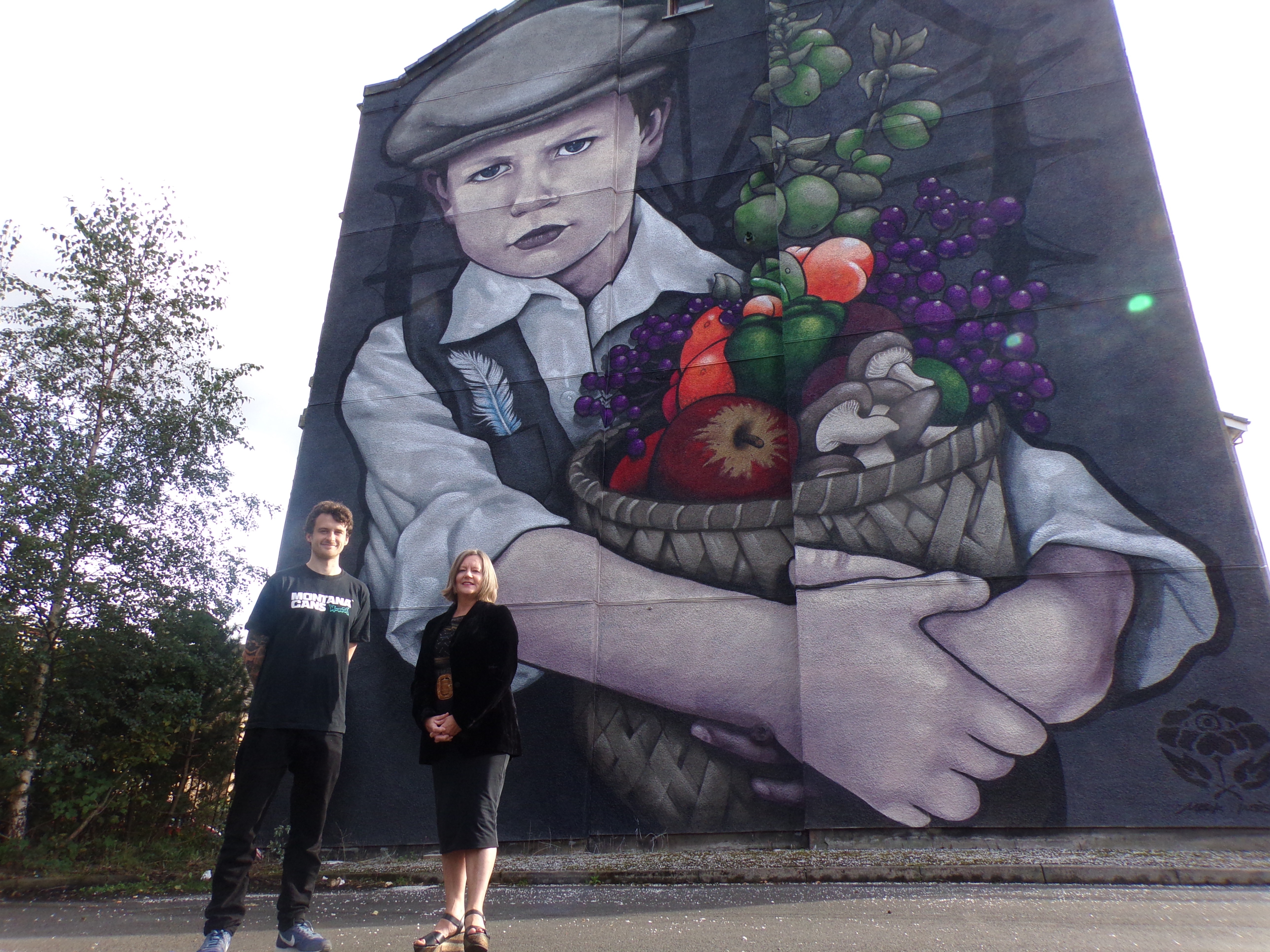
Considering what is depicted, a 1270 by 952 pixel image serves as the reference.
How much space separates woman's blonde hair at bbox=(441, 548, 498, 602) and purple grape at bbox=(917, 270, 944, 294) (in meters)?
5.43

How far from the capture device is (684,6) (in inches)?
379

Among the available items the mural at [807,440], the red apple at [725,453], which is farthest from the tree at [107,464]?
the red apple at [725,453]

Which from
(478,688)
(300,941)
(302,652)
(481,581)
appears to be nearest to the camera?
(300,941)

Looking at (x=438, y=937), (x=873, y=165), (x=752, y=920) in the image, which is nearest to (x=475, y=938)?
(x=438, y=937)

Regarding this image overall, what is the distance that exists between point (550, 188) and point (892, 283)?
154 inches

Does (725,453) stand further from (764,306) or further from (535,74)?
(535,74)

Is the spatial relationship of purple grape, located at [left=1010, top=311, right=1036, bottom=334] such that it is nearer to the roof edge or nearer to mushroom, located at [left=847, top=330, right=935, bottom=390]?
mushroom, located at [left=847, top=330, right=935, bottom=390]

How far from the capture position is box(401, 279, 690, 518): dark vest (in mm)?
8164

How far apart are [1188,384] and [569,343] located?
213 inches

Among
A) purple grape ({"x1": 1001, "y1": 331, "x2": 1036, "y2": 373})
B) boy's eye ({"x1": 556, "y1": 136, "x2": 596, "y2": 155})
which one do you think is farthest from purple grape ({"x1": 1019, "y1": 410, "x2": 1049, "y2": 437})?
boy's eye ({"x1": 556, "y1": 136, "x2": 596, "y2": 155})

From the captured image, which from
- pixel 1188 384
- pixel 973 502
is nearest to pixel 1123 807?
pixel 973 502

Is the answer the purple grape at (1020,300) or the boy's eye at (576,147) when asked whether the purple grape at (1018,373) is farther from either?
the boy's eye at (576,147)

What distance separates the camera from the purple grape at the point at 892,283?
24.7ft

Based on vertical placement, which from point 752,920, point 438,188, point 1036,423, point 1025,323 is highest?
point 438,188
